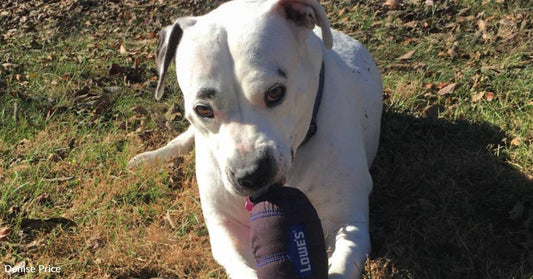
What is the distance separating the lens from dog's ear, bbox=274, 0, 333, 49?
2889 mm

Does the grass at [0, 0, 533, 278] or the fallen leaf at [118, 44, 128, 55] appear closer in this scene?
the grass at [0, 0, 533, 278]

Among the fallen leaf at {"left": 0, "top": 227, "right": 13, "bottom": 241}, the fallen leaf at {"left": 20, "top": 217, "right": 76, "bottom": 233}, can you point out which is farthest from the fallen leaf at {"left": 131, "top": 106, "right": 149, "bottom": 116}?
the fallen leaf at {"left": 0, "top": 227, "right": 13, "bottom": 241}

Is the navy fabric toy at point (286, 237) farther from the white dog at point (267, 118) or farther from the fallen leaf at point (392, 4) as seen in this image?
the fallen leaf at point (392, 4)

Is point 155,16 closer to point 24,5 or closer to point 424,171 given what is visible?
point 24,5

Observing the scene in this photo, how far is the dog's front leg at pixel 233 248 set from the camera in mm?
2924

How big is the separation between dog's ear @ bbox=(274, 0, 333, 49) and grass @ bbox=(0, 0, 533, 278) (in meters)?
1.19

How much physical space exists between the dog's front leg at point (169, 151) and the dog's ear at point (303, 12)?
1850mm

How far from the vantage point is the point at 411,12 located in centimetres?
642

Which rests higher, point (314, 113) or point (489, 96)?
point (314, 113)

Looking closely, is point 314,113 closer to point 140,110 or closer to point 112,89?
point 140,110

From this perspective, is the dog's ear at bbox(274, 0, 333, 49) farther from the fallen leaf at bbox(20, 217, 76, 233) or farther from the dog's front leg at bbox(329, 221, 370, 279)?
the fallen leaf at bbox(20, 217, 76, 233)

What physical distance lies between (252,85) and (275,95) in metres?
0.12

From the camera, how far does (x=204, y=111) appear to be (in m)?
2.72

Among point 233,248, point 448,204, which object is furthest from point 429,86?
point 233,248
